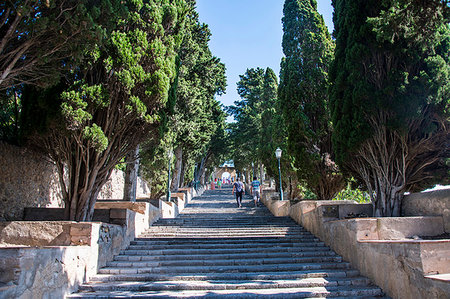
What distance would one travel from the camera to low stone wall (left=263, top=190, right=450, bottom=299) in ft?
13.7

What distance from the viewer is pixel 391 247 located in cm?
484

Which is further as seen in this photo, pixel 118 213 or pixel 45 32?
pixel 118 213

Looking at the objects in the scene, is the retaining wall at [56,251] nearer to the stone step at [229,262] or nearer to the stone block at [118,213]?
the stone block at [118,213]

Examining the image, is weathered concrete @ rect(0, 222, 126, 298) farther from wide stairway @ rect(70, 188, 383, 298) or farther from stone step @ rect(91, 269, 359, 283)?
stone step @ rect(91, 269, 359, 283)

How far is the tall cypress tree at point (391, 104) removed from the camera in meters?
6.34

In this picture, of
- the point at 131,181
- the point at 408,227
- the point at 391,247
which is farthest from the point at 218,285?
the point at 131,181

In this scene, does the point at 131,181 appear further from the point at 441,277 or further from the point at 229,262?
the point at 441,277

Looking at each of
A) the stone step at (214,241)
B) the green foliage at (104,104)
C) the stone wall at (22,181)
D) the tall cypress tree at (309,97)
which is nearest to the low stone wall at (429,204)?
the stone step at (214,241)

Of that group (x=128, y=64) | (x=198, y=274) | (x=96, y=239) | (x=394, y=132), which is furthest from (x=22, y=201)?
(x=394, y=132)

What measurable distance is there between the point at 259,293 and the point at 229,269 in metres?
1.20

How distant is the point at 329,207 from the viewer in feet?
25.6

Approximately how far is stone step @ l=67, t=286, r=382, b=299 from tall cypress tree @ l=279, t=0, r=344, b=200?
20.7 feet

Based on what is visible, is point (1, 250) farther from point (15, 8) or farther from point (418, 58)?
point (418, 58)

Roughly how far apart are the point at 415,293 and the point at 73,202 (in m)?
6.30
